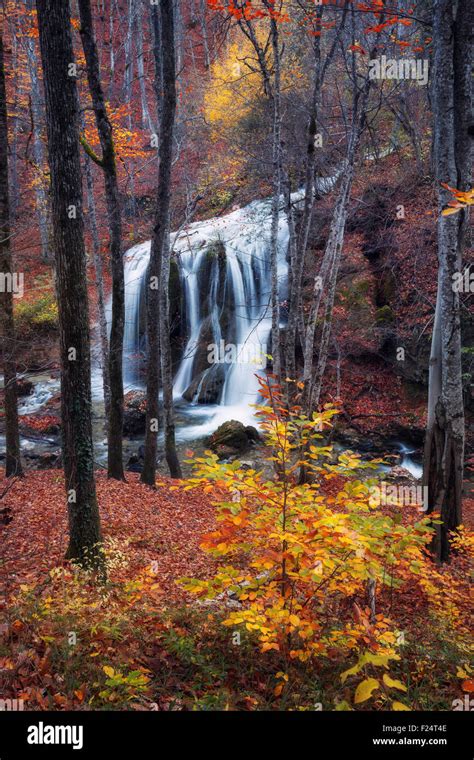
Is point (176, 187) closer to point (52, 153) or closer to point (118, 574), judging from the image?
point (52, 153)

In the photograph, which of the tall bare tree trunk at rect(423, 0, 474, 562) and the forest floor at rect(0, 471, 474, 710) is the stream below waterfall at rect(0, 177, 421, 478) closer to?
the tall bare tree trunk at rect(423, 0, 474, 562)

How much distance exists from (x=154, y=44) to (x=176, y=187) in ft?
51.2

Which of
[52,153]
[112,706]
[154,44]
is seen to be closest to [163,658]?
[112,706]

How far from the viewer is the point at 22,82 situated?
947 inches

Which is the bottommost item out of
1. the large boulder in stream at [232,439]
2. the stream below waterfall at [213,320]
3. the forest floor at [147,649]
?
the large boulder in stream at [232,439]

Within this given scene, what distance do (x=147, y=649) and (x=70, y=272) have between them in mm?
3707

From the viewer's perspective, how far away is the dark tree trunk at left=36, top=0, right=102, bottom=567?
4422 mm

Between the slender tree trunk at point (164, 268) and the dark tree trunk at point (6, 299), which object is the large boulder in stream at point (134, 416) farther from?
the dark tree trunk at point (6, 299)

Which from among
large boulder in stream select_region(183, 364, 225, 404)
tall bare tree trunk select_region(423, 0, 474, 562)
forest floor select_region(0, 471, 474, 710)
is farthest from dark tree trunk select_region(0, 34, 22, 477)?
large boulder in stream select_region(183, 364, 225, 404)

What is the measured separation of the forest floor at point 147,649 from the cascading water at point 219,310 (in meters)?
11.6

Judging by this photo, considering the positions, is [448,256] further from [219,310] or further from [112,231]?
[219,310]

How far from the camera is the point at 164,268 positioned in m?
10.2

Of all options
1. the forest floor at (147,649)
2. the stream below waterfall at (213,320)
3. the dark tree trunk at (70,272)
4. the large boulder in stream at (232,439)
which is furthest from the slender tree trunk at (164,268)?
the stream below waterfall at (213,320)

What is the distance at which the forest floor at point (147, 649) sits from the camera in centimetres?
313
